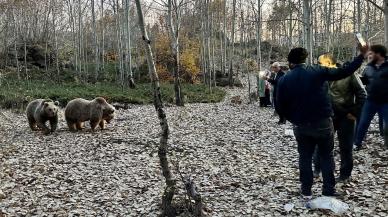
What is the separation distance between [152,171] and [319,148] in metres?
3.94

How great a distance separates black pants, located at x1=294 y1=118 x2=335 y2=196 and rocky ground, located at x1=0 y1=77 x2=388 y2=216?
0.40 meters

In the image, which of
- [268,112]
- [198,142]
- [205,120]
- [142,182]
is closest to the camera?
[142,182]

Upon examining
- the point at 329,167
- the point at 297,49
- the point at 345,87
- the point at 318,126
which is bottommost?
the point at 329,167

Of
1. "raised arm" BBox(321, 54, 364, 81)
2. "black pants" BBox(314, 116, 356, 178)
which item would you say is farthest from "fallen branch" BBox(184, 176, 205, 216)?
"black pants" BBox(314, 116, 356, 178)

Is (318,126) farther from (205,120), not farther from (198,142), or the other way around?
(205,120)

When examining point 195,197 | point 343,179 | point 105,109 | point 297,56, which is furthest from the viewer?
point 105,109

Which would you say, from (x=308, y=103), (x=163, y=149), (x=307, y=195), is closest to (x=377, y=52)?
(x=308, y=103)

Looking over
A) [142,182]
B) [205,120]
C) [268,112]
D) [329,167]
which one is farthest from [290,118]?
[268,112]

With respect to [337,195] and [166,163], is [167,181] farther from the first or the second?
[337,195]

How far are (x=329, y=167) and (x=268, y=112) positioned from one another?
12.8 m

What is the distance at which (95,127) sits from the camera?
14578 millimetres

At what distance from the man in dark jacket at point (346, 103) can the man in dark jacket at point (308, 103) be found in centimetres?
74

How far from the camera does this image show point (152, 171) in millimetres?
8852

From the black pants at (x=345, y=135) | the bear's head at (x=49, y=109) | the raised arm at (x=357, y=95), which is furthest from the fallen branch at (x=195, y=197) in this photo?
the bear's head at (x=49, y=109)
